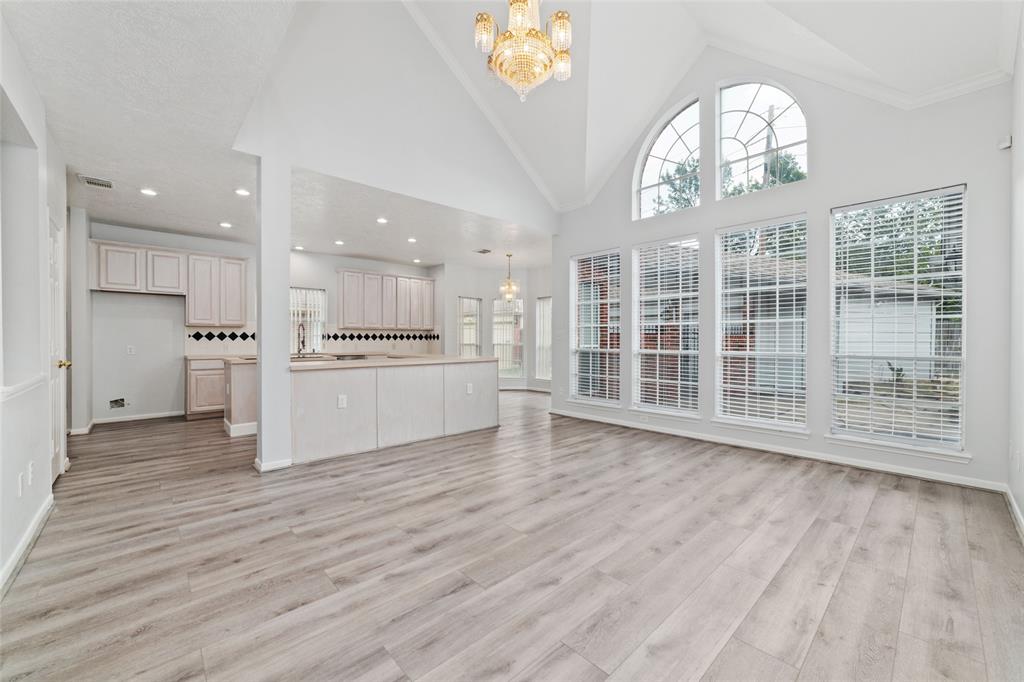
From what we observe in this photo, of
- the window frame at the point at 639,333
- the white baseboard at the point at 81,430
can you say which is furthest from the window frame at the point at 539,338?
the white baseboard at the point at 81,430

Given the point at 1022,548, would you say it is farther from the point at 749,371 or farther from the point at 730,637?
the point at 749,371

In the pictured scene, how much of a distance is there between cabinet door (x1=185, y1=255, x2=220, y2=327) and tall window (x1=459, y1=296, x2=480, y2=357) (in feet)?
15.2

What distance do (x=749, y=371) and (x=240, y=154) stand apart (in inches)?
217

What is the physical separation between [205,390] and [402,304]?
377 cm

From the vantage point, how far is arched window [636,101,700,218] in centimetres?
531

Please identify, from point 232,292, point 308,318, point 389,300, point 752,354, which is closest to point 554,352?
point 752,354

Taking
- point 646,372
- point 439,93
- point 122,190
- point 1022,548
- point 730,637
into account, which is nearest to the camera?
point 730,637

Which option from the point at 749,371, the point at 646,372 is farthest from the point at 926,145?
the point at 646,372

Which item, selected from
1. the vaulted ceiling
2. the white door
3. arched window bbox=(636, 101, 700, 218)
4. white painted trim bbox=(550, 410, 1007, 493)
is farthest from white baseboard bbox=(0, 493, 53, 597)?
arched window bbox=(636, 101, 700, 218)

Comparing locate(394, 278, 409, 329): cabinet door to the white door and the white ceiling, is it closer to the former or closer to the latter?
the white ceiling

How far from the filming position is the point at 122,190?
4.76 metres

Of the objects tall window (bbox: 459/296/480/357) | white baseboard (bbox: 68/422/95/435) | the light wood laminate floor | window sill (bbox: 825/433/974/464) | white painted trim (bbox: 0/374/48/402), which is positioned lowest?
the light wood laminate floor

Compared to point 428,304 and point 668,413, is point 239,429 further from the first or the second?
point 668,413

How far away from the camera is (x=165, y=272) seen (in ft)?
20.5
